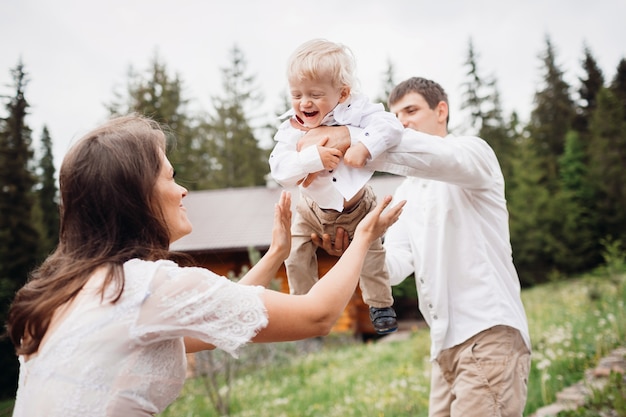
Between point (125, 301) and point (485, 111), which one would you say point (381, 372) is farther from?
point (485, 111)

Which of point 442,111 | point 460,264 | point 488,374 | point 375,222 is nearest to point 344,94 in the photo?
point 375,222

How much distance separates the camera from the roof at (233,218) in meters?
14.4

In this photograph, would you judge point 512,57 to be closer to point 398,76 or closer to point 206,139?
point 398,76

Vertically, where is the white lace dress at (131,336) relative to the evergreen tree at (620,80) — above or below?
below

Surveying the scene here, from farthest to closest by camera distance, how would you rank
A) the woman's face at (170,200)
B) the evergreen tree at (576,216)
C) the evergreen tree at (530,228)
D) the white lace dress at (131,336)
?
1. the evergreen tree at (530,228)
2. the evergreen tree at (576,216)
3. the woman's face at (170,200)
4. the white lace dress at (131,336)

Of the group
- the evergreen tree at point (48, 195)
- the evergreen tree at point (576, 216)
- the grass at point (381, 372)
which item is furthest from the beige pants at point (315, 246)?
the evergreen tree at point (576, 216)

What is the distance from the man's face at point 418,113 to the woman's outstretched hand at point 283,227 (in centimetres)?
93

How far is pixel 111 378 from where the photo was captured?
150 centimetres

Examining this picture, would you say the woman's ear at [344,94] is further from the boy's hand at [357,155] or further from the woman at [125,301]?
the woman at [125,301]

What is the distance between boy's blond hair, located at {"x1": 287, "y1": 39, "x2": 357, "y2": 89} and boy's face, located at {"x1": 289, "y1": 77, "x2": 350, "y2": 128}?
0.02 m

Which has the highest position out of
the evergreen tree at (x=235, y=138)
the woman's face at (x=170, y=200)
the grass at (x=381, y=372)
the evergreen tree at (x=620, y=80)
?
the evergreen tree at (x=620, y=80)

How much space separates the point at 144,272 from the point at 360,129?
1.10 meters

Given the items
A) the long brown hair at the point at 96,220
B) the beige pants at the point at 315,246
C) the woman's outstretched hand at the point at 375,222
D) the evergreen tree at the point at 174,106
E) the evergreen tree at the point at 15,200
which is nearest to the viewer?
the long brown hair at the point at 96,220

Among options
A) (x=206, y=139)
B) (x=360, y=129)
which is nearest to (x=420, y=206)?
(x=360, y=129)
